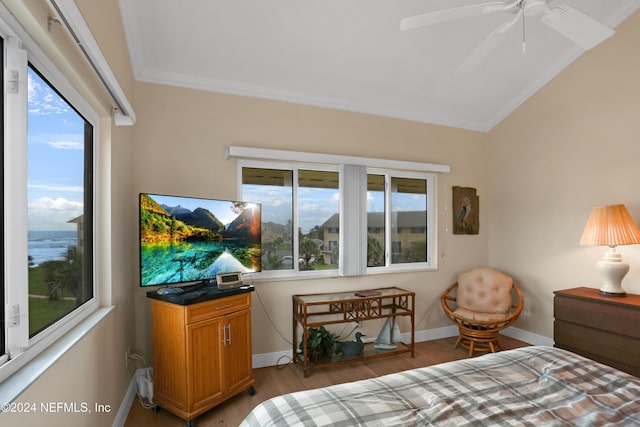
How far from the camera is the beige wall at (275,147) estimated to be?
2.73 m

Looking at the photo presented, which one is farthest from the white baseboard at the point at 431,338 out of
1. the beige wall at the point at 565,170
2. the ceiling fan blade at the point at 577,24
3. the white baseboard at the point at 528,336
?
the ceiling fan blade at the point at 577,24

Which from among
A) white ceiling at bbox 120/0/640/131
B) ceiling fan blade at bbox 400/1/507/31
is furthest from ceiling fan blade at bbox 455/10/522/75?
white ceiling at bbox 120/0/640/131

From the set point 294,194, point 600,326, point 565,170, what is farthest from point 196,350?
point 565,170

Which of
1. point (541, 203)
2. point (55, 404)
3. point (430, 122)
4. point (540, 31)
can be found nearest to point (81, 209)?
point (55, 404)

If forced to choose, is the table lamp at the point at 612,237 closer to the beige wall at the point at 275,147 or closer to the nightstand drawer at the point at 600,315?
the nightstand drawer at the point at 600,315

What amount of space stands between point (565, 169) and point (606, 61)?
3.51 feet

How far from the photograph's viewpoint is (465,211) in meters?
4.07

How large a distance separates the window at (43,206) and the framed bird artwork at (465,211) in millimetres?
3773

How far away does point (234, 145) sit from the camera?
9.81 feet

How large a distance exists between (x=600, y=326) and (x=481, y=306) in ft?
3.63

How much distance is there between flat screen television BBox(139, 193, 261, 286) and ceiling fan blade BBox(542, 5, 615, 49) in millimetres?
2358

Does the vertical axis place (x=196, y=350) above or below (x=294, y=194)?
below

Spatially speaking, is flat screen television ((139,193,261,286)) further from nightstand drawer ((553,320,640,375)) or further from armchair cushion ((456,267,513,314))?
nightstand drawer ((553,320,640,375))

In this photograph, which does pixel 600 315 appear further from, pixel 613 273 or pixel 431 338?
pixel 431 338
